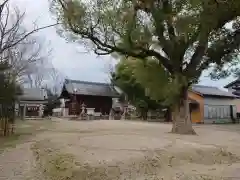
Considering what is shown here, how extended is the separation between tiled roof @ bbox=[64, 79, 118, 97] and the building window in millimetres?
12547

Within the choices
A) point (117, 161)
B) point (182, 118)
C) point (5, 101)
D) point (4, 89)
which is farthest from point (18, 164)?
point (182, 118)

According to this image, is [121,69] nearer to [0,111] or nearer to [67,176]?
[0,111]

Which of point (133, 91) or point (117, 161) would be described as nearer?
point (117, 161)

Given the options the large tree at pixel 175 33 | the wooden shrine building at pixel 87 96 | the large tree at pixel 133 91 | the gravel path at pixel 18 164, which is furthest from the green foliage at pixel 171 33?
the wooden shrine building at pixel 87 96

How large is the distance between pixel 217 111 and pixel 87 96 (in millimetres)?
16270

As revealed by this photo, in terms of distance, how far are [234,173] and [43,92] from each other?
41.2 m

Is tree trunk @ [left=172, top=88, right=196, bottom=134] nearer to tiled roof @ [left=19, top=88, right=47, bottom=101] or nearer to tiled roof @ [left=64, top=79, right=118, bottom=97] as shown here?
tiled roof @ [left=64, top=79, right=118, bottom=97]

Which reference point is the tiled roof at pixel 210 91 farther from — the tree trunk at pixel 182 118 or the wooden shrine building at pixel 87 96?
the tree trunk at pixel 182 118

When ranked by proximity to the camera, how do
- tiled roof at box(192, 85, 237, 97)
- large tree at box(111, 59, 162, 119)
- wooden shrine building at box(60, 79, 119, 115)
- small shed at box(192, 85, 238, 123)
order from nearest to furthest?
large tree at box(111, 59, 162, 119)
small shed at box(192, 85, 238, 123)
tiled roof at box(192, 85, 237, 97)
wooden shrine building at box(60, 79, 119, 115)

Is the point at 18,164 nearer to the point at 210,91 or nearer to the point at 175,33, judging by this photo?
the point at 175,33

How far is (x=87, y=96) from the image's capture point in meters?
43.3

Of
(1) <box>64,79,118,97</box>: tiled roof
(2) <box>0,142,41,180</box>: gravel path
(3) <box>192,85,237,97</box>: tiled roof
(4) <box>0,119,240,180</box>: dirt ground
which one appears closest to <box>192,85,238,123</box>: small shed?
(3) <box>192,85,237,97</box>: tiled roof

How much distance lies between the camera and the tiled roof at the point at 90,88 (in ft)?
141

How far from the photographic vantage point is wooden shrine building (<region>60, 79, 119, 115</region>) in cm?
4241
